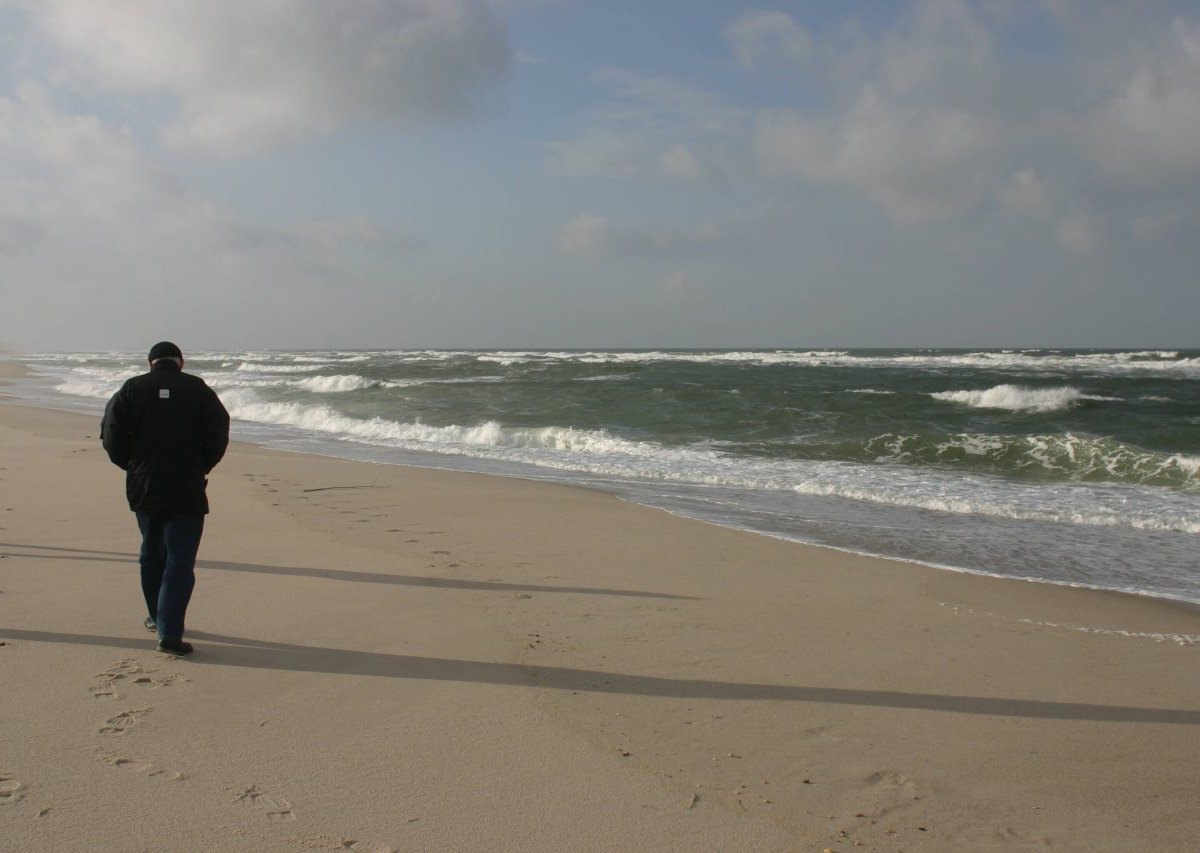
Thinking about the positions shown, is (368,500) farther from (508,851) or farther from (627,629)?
(508,851)

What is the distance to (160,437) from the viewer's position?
416cm

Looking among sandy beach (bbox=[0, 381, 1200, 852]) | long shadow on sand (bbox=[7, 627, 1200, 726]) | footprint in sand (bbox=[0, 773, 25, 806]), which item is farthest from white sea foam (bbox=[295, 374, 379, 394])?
footprint in sand (bbox=[0, 773, 25, 806])

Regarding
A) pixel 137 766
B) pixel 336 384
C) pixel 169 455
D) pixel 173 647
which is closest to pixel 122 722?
pixel 137 766

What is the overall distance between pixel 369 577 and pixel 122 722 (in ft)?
8.28

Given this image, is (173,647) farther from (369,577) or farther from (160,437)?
(369,577)

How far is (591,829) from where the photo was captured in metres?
2.76

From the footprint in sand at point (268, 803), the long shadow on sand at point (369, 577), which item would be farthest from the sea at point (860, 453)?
the footprint in sand at point (268, 803)

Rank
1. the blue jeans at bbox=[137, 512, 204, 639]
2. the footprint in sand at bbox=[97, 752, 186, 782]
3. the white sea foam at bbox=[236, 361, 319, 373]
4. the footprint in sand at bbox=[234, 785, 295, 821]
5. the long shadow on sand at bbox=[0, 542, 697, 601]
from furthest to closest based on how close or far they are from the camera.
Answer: the white sea foam at bbox=[236, 361, 319, 373], the long shadow on sand at bbox=[0, 542, 697, 601], the blue jeans at bbox=[137, 512, 204, 639], the footprint in sand at bbox=[97, 752, 186, 782], the footprint in sand at bbox=[234, 785, 295, 821]

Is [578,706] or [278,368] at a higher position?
[278,368]

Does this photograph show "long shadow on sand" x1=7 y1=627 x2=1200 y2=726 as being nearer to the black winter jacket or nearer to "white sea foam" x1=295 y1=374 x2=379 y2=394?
the black winter jacket

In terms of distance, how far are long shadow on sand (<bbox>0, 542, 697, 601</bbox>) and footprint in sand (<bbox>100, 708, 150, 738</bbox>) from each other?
89.4 inches

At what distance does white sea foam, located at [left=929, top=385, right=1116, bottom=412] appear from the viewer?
24.0m

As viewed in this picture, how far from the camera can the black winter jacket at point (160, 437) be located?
4145 millimetres

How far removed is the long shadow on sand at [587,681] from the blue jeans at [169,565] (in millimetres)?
211
